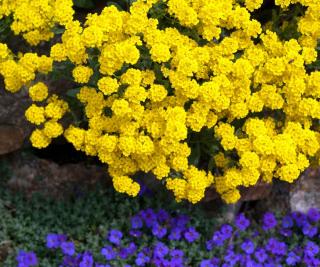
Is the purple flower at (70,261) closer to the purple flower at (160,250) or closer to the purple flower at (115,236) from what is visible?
the purple flower at (115,236)

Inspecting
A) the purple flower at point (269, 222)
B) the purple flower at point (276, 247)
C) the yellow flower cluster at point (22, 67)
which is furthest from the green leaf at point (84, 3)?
the purple flower at point (276, 247)

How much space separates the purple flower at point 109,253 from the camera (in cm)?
371

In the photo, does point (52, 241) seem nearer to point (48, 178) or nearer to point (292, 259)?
point (48, 178)

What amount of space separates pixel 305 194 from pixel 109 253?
55.1 inches

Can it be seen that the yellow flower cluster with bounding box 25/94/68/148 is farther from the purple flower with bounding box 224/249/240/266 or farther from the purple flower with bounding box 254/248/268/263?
the purple flower with bounding box 254/248/268/263

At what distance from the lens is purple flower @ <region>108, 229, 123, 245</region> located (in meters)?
3.81

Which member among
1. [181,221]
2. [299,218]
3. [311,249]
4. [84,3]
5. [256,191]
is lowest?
[311,249]

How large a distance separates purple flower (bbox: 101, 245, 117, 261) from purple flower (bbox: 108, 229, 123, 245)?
0.06 metres

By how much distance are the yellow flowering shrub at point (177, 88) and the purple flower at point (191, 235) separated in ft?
1.54

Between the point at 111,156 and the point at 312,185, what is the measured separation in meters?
1.58

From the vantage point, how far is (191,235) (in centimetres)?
393

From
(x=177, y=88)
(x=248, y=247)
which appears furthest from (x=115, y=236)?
(x=177, y=88)

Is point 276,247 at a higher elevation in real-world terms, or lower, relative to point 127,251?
higher

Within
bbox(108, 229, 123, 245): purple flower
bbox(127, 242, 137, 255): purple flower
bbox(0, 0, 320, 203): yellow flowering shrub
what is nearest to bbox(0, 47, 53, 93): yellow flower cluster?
bbox(0, 0, 320, 203): yellow flowering shrub
